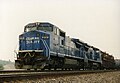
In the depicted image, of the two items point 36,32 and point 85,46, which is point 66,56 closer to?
point 36,32

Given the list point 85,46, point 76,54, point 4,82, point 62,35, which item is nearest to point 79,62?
point 76,54

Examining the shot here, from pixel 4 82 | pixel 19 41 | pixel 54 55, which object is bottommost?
pixel 4 82

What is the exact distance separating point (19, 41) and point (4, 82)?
9.79 metres

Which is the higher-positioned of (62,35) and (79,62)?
(62,35)

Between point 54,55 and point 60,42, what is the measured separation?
192 centimetres

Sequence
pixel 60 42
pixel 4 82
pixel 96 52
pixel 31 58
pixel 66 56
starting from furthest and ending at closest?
pixel 96 52, pixel 66 56, pixel 60 42, pixel 31 58, pixel 4 82

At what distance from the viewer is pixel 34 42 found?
1661 cm

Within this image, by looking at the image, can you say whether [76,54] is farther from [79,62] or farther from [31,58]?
[31,58]

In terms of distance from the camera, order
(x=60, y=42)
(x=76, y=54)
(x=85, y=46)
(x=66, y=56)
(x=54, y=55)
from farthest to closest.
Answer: (x=85, y=46) < (x=76, y=54) < (x=66, y=56) < (x=60, y=42) < (x=54, y=55)

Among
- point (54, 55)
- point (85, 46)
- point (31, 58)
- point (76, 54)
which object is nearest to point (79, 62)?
point (76, 54)

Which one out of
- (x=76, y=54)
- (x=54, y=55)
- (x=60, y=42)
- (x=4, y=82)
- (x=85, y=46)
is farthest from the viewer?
(x=85, y=46)

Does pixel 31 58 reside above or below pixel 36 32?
below

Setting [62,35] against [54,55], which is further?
[62,35]

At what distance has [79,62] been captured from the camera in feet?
78.8
